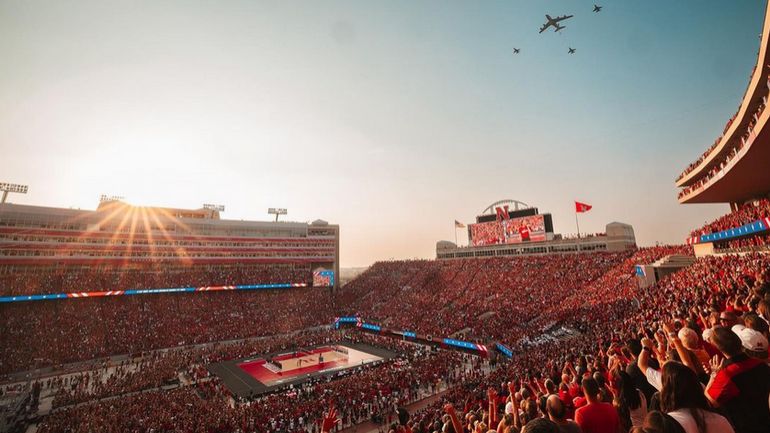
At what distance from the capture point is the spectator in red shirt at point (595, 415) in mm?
3631

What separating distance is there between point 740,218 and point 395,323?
115 ft

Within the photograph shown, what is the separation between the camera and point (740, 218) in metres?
24.7

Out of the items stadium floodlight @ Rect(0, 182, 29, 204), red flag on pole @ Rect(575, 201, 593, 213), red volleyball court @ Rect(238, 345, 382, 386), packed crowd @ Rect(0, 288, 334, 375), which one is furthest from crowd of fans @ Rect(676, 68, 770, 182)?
stadium floodlight @ Rect(0, 182, 29, 204)

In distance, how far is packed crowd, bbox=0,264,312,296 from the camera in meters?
41.9

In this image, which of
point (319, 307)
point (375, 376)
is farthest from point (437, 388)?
point (319, 307)

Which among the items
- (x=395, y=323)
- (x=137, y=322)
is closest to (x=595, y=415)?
(x=395, y=323)

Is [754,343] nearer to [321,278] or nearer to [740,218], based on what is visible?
[740,218]

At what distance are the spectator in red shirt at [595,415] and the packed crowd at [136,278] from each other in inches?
2285

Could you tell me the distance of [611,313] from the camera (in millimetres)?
27203

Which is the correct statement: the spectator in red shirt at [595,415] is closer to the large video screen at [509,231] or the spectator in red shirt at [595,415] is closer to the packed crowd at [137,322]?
the packed crowd at [137,322]

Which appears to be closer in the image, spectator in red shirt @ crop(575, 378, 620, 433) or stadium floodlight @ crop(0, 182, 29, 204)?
spectator in red shirt @ crop(575, 378, 620, 433)

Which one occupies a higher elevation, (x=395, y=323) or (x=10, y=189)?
(x=10, y=189)

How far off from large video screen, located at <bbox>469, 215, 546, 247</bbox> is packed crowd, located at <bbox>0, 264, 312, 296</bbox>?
1264 inches

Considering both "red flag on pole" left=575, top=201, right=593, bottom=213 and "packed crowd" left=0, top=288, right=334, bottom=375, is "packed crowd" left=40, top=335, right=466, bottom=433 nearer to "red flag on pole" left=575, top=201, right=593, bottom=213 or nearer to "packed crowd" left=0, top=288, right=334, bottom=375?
"packed crowd" left=0, top=288, right=334, bottom=375
